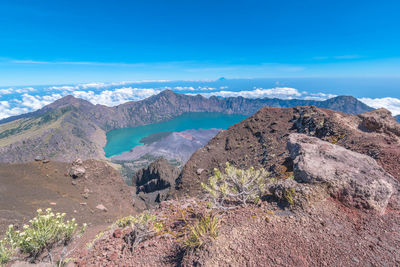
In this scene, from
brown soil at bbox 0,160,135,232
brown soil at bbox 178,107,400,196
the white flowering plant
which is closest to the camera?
the white flowering plant

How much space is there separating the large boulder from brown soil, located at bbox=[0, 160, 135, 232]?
647 inches

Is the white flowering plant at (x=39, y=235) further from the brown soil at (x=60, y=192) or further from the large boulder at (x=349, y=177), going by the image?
the brown soil at (x=60, y=192)

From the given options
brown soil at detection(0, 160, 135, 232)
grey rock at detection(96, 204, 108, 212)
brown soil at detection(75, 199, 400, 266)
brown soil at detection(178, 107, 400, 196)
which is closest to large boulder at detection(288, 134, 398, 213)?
brown soil at detection(75, 199, 400, 266)

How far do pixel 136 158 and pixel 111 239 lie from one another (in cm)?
16220

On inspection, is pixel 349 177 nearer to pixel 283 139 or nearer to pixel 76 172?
pixel 283 139

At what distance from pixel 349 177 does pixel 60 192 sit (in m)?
23.3

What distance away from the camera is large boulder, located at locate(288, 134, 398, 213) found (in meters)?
4.72

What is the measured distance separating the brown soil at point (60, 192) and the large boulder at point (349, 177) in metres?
16.4

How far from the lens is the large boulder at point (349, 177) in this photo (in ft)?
15.5

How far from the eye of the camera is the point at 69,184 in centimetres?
2044

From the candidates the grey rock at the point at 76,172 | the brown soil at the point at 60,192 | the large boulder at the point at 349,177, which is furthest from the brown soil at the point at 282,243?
the grey rock at the point at 76,172

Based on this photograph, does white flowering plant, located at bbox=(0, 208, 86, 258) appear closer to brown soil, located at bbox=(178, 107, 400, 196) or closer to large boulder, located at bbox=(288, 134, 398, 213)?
large boulder, located at bbox=(288, 134, 398, 213)

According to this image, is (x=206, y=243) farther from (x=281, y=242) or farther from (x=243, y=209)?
(x=243, y=209)

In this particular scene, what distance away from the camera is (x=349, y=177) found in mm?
5062
